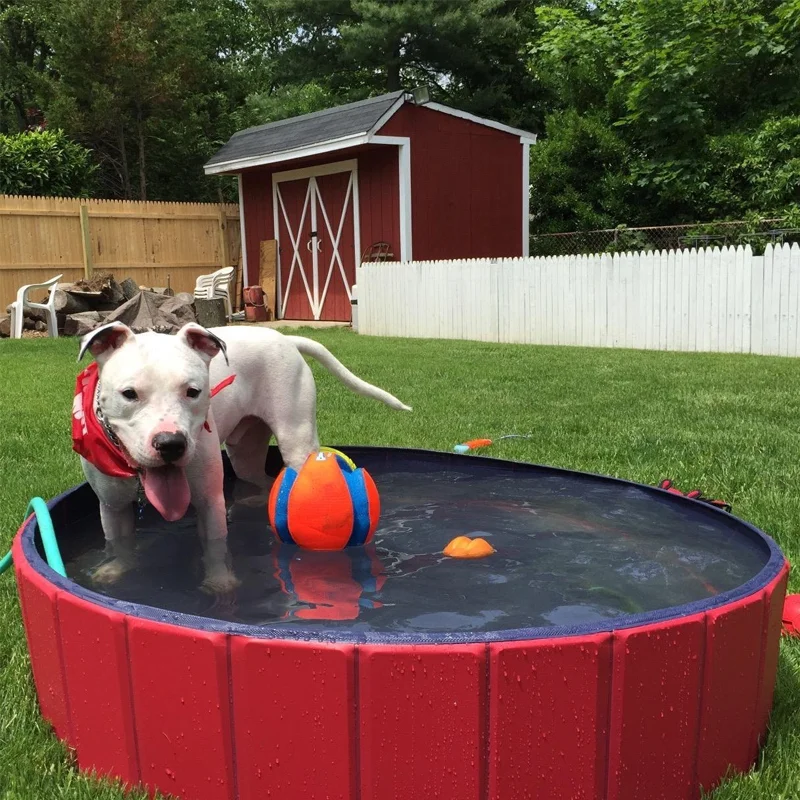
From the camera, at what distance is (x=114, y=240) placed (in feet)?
56.3

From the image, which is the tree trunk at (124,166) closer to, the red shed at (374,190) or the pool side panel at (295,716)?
the red shed at (374,190)

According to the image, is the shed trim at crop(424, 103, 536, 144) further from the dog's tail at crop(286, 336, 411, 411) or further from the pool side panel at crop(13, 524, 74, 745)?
the pool side panel at crop(13, 524, 74, 745)

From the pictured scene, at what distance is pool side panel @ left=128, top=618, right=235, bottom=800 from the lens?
1.79 metres

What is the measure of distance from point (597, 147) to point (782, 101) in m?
4.54

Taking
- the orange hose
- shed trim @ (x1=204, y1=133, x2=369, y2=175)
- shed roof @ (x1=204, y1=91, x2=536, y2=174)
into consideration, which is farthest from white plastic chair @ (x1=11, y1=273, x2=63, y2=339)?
the orange hose

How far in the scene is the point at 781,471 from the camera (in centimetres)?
440

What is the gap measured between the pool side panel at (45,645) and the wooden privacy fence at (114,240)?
1498cm

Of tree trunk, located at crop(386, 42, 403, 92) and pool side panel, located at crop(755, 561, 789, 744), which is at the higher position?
tree trunk, located at crop(386, 42, 403, 92)

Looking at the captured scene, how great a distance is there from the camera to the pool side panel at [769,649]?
2.03 meters

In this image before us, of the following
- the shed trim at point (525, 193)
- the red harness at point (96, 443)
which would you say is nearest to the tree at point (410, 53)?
the shed trim at point (525, 193)

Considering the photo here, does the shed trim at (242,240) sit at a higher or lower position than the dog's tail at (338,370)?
higher

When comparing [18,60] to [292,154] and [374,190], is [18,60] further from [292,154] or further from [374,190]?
[374,190]

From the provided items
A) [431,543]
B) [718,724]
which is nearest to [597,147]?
[431,543]

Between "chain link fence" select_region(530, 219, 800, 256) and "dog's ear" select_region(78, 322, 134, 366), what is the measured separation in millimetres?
10530
